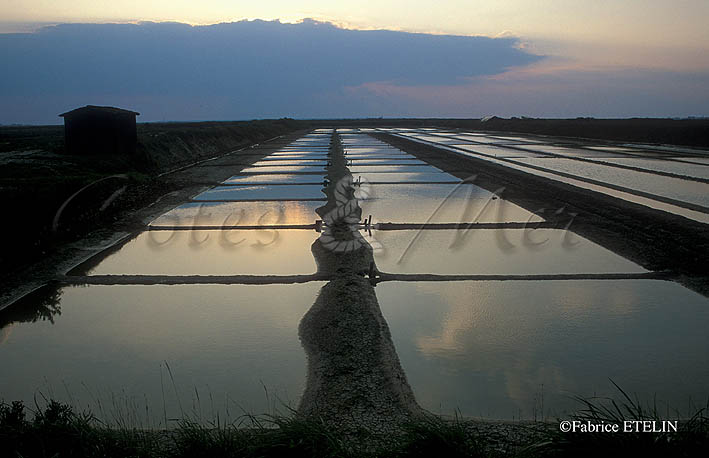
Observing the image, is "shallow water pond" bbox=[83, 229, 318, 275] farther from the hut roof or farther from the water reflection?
the hut roof

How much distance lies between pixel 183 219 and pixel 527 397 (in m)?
6.94

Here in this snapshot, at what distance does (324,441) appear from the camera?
2.47 meters

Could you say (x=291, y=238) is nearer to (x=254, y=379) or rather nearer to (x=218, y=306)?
(x=218, y=306)

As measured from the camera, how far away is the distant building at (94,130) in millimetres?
13508

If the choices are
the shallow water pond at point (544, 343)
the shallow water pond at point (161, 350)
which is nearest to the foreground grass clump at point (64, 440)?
the shallow water pond at point (161, 350)

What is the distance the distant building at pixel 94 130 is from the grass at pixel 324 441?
486 inches

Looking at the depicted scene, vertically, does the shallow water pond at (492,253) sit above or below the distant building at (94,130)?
below

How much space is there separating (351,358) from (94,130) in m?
12.5

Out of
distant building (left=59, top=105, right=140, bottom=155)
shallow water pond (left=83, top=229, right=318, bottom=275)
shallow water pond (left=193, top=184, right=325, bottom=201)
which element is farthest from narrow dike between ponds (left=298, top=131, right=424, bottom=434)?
distant building (left=59, top=105, right=140, bottom=155)

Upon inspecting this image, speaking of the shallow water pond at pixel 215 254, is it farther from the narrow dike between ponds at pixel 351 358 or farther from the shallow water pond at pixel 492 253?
the shallow water pond at pixel 492 253

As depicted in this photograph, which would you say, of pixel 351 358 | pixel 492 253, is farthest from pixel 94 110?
pixel 351 358

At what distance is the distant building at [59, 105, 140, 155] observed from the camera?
532 inches

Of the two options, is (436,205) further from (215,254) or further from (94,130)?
(94,130)

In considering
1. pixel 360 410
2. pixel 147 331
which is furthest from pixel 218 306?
pixel 360 410
